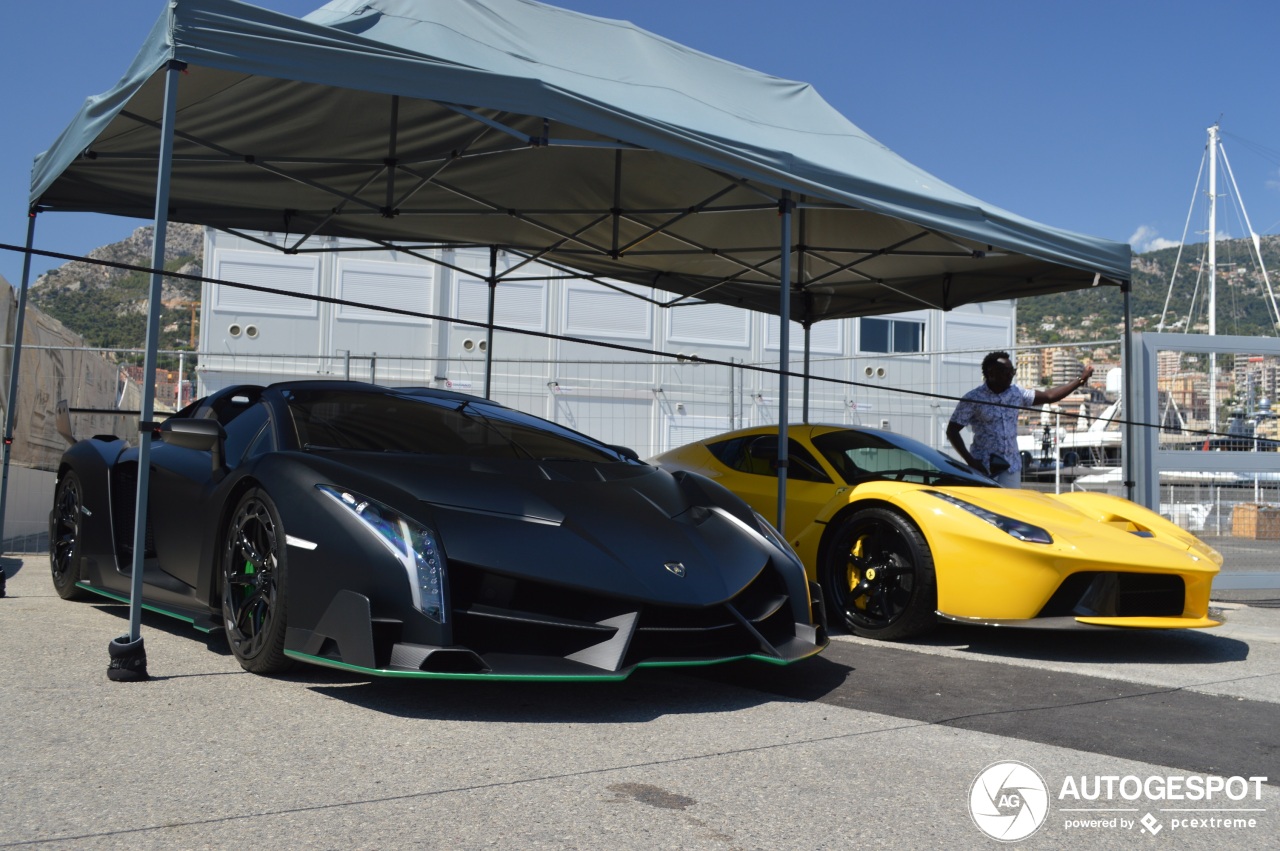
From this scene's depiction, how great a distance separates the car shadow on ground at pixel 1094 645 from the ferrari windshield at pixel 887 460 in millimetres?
849

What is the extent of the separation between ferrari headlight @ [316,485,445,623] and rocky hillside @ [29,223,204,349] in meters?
61.8

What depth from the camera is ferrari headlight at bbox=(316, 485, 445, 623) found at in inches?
137

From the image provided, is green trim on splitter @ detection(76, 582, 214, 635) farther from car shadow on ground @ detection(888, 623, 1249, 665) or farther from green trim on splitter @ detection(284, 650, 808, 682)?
car shadow on ground @ detection(888, 623, 1249, 665)

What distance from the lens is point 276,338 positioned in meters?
25.8

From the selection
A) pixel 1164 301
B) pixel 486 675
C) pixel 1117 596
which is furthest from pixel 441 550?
pixel 1164 301

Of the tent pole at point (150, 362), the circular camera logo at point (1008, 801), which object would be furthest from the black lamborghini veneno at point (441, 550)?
the circular camera logo at point (1008, 801)

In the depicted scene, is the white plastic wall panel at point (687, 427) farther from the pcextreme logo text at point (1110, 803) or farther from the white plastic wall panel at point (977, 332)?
the white plastic wall panel at point (977, 332)

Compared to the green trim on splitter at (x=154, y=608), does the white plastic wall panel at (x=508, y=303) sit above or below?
above

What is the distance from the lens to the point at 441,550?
11.7 feet

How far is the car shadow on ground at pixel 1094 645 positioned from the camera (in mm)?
5402

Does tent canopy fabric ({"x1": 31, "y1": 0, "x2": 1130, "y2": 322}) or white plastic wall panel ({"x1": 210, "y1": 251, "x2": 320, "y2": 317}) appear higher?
white plastic wall panel ({"x1": 210, "y1": 251, "x2": 320, "y2": 317})

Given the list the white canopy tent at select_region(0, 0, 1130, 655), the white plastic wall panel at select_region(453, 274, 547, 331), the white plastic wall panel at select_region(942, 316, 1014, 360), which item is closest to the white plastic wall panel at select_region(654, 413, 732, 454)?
the white canopy tent at select_region(0, 0, 1130, 655)

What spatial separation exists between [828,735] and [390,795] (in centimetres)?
142

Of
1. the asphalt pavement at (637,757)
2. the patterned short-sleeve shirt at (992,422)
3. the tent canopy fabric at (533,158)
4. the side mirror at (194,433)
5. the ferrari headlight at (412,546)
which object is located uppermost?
the tent canopy fabric at (533,158)
